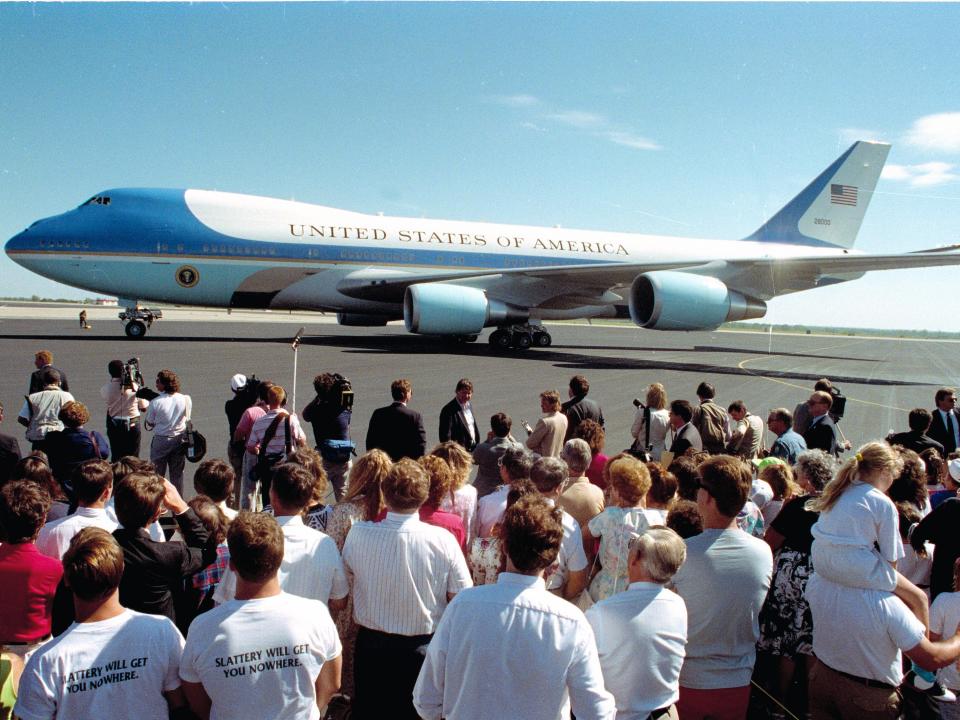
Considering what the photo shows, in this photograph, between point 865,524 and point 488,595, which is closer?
point 488,595

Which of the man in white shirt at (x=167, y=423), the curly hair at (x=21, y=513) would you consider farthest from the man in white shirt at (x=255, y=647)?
the man in white shirt at (x=167, y=423)

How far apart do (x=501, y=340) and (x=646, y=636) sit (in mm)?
20669

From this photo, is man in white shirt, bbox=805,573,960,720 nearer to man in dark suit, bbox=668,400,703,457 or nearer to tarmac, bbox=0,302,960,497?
man in dark suit, bbox=668,400,703,457

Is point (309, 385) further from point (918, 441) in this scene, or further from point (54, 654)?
point (54, 654)

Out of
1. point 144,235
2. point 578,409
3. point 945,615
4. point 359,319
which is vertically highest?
point 144,235

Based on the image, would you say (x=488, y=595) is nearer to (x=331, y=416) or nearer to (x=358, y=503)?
(x=358, y=503)

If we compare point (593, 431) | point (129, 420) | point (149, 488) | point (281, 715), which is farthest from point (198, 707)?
point (129, 420)

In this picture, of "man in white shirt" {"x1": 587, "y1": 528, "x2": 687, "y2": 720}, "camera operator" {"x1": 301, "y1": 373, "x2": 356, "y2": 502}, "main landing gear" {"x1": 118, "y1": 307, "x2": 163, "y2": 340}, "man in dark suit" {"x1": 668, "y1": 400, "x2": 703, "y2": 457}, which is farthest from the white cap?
"main landing gear" {"x1": 118, "y1": 307, "x2": 163, "y2": 340}

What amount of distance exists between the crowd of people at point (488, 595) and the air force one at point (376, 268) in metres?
15.3

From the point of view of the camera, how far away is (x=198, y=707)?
2340 mm

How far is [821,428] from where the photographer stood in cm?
703

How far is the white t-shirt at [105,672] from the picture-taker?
2150 mm

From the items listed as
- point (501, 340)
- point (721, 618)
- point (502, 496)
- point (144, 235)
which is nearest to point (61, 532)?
point (502, 496)

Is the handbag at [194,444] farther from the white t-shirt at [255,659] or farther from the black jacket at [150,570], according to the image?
the white t-shirt at [255,659]
